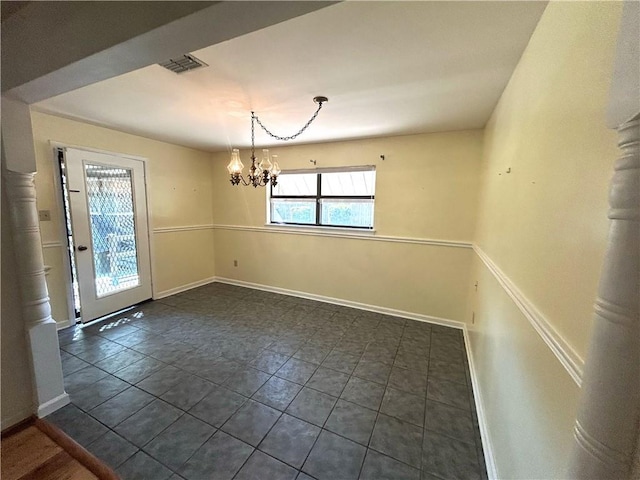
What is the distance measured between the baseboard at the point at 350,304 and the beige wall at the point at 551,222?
5.35 ft

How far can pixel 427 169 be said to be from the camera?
10.2 ft

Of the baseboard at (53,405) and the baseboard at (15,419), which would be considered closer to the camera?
the baseboard at (15,419)

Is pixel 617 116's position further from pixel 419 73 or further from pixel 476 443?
pixel 476 443

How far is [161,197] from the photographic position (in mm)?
3844

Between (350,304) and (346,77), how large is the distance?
284 centimetres

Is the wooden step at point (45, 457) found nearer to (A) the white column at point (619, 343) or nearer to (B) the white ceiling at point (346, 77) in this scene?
(A) the white column at point (619, 343)

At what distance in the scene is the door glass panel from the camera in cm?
310

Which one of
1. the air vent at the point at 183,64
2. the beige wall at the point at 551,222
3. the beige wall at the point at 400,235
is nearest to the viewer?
the beige wall at the point at 551,222

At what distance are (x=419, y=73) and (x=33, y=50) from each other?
2.12 metres

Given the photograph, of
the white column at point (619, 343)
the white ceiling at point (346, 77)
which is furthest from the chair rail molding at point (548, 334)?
the white ceiling at point (346, 77)

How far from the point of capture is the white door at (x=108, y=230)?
9.64ft

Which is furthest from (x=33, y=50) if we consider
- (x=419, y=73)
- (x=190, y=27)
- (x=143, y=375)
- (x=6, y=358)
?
(x=143, y=375)

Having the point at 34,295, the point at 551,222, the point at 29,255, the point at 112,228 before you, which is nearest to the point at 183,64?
the point at 29,255

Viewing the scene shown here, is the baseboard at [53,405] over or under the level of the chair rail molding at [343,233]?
under
